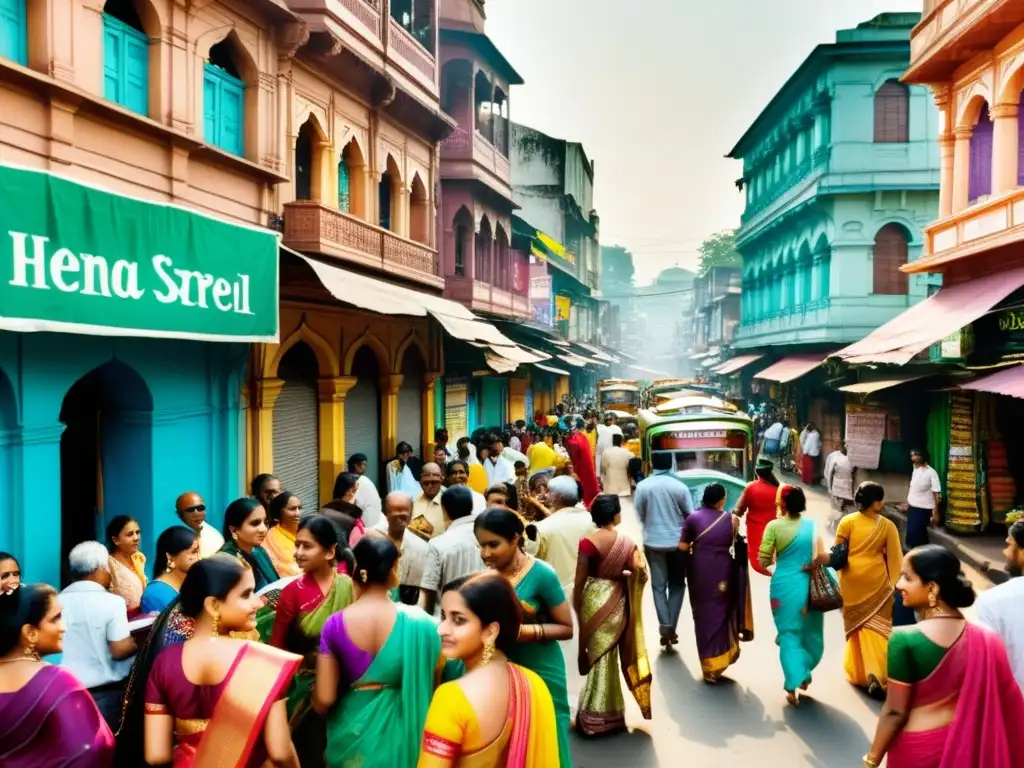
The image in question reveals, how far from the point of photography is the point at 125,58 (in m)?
7.98

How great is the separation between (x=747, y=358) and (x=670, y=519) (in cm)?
2491

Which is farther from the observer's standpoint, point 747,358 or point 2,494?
point 747,358

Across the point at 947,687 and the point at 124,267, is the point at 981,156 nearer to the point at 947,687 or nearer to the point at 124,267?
the point at 947,687

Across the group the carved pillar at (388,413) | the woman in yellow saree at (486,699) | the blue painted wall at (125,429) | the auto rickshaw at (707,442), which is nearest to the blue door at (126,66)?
the blue painted wall at (125,429)

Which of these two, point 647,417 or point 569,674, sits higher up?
point 647,417

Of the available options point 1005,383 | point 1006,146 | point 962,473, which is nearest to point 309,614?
point 1005,383

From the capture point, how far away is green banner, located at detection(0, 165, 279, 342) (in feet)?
18.1

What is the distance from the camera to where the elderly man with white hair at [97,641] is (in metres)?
4.02

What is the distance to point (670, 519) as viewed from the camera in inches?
296

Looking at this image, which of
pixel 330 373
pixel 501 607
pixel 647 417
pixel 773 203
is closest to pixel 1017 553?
pixel 501 607

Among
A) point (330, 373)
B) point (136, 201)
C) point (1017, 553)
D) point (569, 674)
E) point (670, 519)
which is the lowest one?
point (569, 674)

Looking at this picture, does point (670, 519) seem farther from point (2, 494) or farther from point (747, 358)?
point (747, 358)

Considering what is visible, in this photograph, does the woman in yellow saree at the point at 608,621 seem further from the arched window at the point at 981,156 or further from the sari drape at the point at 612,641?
the arched window at the point at 981,156

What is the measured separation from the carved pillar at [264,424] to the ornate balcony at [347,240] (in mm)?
1763
